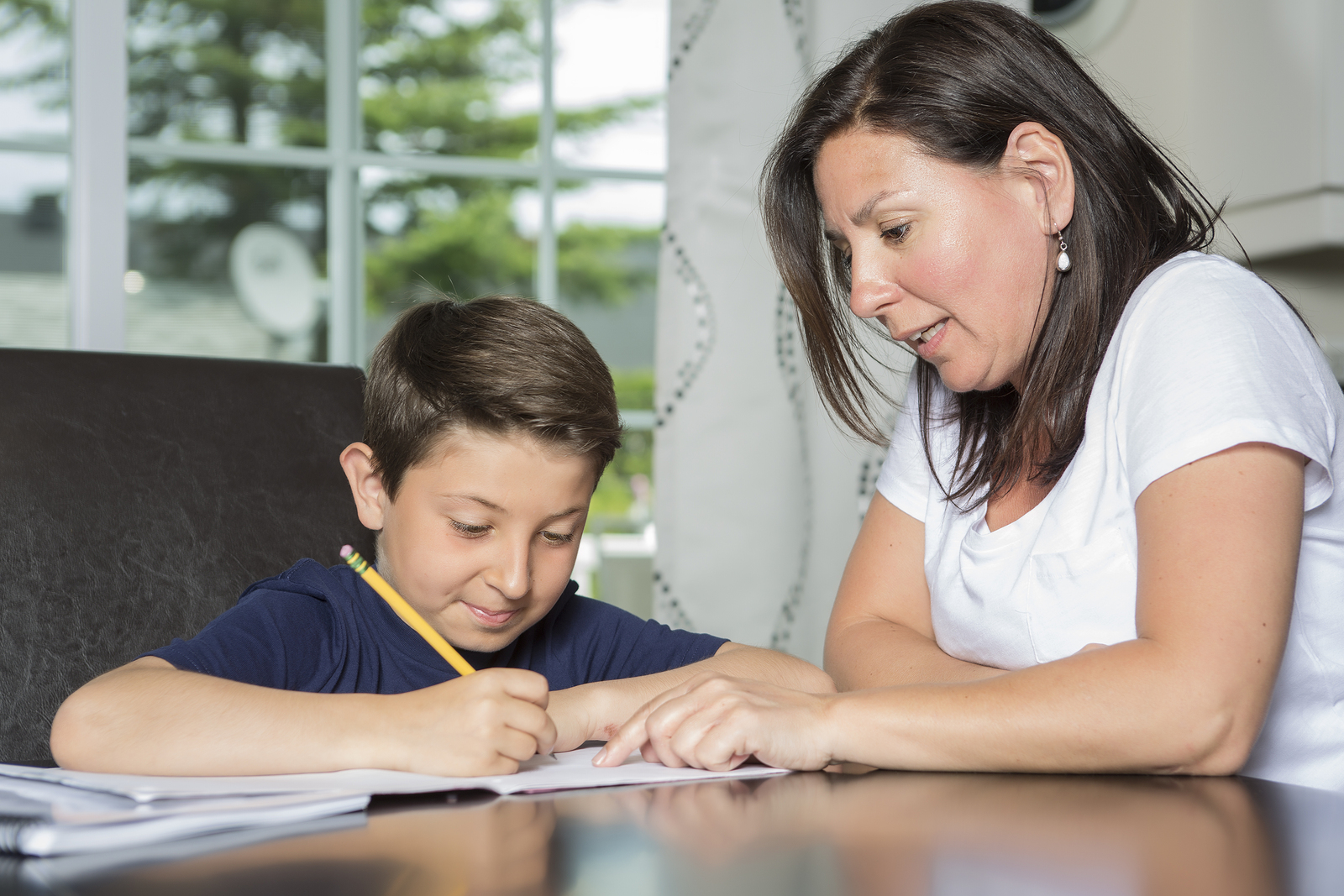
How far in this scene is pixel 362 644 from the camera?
1055 mm

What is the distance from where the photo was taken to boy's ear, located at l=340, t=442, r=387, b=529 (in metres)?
1.10

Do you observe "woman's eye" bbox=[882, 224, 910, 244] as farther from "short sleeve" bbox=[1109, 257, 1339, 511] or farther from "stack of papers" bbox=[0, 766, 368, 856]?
"stack of papers" bbox=[0, 766, 368, 856]

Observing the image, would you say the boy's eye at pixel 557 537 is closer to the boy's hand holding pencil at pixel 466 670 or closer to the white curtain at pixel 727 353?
the boy's hand holding pencil at pixel 466 670

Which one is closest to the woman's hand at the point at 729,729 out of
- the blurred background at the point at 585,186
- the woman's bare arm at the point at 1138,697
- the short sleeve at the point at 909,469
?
the woman's bare arm at the point at 1138,697

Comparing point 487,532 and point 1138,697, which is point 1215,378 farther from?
point 487,532

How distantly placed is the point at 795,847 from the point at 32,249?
3594 mm

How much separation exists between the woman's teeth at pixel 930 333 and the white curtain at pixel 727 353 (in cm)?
85

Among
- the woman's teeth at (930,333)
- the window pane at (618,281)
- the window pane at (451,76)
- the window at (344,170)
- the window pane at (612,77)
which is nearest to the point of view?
the woman's teeth at (930,333)

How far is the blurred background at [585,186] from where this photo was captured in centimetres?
193

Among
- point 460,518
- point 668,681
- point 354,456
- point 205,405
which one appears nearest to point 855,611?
point 668,681

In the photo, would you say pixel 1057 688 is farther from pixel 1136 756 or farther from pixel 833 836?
pixel 833 836

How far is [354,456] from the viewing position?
112cm

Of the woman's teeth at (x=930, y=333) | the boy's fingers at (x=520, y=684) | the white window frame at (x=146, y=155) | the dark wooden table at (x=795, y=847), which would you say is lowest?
the dark wooden table at (x=795, y=847)

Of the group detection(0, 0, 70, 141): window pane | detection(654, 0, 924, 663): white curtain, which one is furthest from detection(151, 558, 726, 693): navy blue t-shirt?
detection(0, 0, 70, 141): window pane
